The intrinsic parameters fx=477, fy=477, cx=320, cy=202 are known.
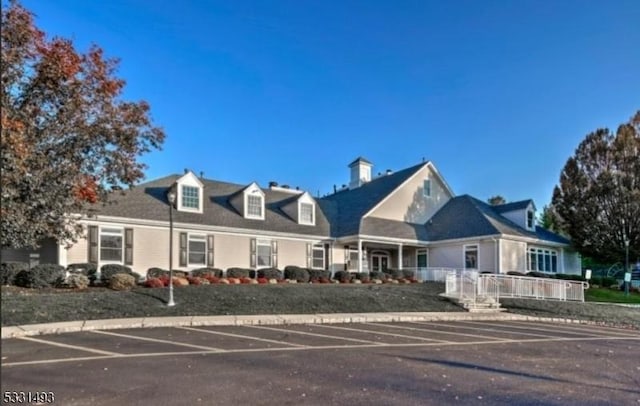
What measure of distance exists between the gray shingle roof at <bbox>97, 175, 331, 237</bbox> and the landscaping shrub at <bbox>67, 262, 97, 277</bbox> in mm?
Answer: 2212

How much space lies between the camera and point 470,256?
26453 mm

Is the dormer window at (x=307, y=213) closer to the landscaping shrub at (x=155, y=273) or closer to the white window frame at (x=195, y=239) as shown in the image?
the white window frame at (x=195, y=239)

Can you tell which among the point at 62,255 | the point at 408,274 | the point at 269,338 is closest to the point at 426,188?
the point at 408,274

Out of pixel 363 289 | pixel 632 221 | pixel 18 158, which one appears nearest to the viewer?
pixel 18 158

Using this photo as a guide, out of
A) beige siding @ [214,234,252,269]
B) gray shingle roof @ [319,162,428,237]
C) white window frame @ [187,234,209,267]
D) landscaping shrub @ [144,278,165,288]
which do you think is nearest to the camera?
landscaping shrub @ [144,278,165,288]

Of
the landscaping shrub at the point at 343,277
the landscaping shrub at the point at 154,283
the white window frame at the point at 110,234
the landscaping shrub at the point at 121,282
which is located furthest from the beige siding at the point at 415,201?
the landscaping shrub at the point at 121,282

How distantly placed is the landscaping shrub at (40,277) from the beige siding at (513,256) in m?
20.1

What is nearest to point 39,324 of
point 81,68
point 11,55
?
point 11,55

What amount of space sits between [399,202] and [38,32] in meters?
20.8

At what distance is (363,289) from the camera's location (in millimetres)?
19266

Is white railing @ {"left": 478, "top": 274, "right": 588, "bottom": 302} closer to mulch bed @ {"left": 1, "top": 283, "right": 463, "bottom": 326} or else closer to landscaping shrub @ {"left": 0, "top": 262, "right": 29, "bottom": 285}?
mulch bed @ {"left": 1, "top": 283, "right": 463, "bottom": 326}

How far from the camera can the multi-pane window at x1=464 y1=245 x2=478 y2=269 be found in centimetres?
2612

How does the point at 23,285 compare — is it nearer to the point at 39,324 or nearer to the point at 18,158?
the point at 39,324

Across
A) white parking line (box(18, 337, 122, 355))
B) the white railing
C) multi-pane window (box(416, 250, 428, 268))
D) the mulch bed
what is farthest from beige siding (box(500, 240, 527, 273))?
white parking line (box(18, 337, 122, 355))
